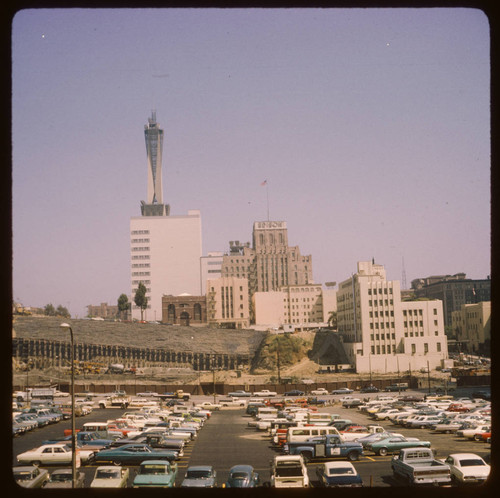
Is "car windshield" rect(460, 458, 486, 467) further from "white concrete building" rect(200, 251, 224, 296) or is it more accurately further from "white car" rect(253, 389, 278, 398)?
"white concrete building" rect(200, 251, 224, 296)

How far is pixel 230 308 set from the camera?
63188 millimetres

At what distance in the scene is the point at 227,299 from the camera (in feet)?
207

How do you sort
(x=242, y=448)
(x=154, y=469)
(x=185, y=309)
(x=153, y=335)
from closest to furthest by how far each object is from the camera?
(x=154, y=469), (x=242, y=448), (x=153, y=335), (x=185, y=309)

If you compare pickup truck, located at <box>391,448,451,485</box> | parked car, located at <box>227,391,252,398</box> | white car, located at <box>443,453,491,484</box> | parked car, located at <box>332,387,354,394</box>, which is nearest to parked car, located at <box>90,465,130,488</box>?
pickup truck, located at <box>391,448,451,485</box>

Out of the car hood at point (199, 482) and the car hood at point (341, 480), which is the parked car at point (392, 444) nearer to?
the car hood at point (341, 480)

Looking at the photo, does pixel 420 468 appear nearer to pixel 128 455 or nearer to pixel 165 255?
pixel 128 455

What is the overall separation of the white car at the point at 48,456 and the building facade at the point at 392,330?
30508 mm

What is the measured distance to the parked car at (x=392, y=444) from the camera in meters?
11.7

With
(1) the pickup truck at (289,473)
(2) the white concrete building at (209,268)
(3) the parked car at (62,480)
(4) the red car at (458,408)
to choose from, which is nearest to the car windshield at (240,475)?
(1) the pickup truck at (289,473)

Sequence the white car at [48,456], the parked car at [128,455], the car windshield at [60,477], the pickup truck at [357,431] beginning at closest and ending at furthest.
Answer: the car windshield at [60,477], the white car at [48,456], the parked car at [128,455], the pickup truck at [357,431]

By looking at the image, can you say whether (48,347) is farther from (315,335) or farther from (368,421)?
(368,421)

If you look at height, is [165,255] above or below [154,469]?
above

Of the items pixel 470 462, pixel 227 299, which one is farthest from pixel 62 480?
pixel 227 299

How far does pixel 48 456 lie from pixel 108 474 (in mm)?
2777
